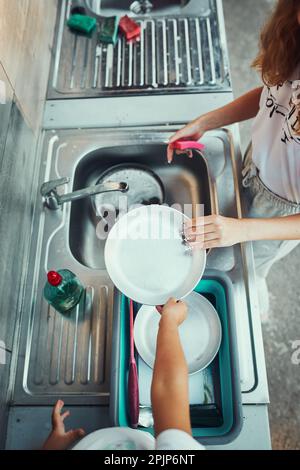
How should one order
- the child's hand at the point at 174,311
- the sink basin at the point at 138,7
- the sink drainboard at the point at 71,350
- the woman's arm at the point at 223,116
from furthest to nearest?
the sink basin at the point at 138,7 → the woman's arm at the point at 223,116 → the sink drainboard at the point at 71,350 → the child's hand at the point at 174,311

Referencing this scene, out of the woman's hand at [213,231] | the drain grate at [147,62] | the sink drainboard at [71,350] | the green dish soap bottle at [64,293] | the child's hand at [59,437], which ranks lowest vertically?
the child's hand at [59,437]

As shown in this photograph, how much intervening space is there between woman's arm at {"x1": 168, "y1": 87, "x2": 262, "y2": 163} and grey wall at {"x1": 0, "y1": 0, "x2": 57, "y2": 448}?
13.8 inches

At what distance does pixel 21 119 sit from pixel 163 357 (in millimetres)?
611

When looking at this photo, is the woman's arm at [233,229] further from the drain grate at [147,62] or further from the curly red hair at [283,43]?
the drain grate at [147,62]

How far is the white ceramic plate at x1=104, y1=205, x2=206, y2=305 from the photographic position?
692mm

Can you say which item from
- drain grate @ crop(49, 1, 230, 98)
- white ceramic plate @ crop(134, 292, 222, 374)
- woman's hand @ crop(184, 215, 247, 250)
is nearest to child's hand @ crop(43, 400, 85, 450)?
white ceramic plate @ crop(134, 292, 222, 374)

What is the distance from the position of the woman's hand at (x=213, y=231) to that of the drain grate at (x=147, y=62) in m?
0.48

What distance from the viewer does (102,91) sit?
A: 101 cm

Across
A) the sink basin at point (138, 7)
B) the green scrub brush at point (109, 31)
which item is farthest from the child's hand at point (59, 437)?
the sink basin at point (138, 7)

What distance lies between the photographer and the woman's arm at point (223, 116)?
2.82 feet

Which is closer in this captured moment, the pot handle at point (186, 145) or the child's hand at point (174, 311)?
the child's hand at point (174, 311)

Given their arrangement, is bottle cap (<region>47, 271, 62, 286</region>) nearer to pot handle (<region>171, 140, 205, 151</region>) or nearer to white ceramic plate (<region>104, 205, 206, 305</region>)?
white ceramic plate (<region>104, 205, 206, 305</region>)

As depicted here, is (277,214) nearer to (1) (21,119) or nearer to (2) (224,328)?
(2) (224,328)

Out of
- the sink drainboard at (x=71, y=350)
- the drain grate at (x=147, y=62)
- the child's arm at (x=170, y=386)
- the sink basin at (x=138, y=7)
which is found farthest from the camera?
the sink basin at (x=138, y=7)
